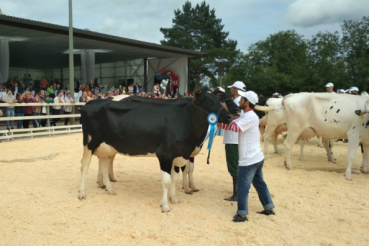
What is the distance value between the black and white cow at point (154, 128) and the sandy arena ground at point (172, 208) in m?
0.52

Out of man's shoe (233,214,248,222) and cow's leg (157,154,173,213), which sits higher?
cow's leg (157,154,173,213)

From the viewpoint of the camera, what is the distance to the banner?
29.3 meters

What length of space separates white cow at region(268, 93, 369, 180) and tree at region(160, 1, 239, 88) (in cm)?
3507

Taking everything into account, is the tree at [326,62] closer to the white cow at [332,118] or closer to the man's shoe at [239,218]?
the white cow at [332,118]

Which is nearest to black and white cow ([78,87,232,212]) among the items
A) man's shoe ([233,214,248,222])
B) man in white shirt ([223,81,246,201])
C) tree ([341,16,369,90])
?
man in white shirt ([223,81,246,201])

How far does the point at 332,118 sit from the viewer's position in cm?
829

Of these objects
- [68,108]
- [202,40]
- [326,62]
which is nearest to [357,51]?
[326,62]

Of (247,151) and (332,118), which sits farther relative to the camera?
(332,118)

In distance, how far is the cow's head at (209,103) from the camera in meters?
5.40

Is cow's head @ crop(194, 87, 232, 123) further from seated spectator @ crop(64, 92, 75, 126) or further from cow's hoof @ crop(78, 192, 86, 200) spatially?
seated spectator @ crop(64, 92, 75, 126)

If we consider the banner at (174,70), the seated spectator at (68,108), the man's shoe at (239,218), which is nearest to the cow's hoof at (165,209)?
the man's shoe at (239,218)

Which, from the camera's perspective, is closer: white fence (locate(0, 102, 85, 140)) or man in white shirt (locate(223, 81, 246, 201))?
man in white shirt (locate(223, 81, 246, 201))

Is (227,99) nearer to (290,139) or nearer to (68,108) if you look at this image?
(290,139)

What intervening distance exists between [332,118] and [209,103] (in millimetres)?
4083
